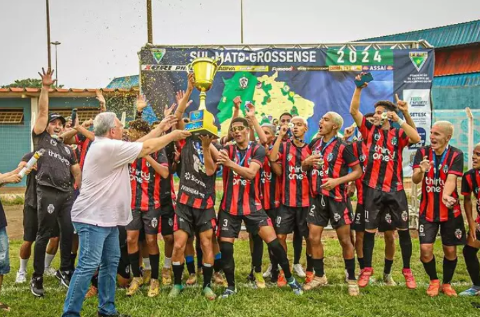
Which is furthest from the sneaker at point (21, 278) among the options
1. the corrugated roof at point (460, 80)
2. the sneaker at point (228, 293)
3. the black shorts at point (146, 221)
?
the corrugated roof at point (460, 80)

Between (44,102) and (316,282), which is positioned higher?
(44,102)

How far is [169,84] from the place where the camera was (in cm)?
997

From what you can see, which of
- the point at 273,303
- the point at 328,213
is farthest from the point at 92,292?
the point at 328,213

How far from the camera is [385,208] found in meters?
6.17

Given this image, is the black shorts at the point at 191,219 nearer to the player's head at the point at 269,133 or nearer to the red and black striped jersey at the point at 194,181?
the red and black striped jersey at the point at 194,181

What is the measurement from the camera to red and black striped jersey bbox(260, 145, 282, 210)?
6514 mm

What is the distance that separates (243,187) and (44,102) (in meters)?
2.57

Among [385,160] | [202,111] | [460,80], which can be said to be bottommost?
[385,160]

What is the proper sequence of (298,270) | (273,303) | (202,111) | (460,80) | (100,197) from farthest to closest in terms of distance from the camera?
1. (460,80)
2. (298,270)
3. (273,303)
4. (202,111)
5. (100,197)

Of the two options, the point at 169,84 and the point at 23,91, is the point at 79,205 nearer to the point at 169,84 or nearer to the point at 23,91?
the point at 169,84

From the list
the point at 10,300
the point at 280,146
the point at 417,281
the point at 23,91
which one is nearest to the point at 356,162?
the point at 280,146

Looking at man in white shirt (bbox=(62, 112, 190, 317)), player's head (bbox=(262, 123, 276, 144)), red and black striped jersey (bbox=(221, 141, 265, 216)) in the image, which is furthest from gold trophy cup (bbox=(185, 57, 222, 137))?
player's head (bbox=(262, 123, 276, 144))

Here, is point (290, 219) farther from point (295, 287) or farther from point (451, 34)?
point (451, 34)

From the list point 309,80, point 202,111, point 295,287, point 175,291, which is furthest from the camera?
point 309,80
